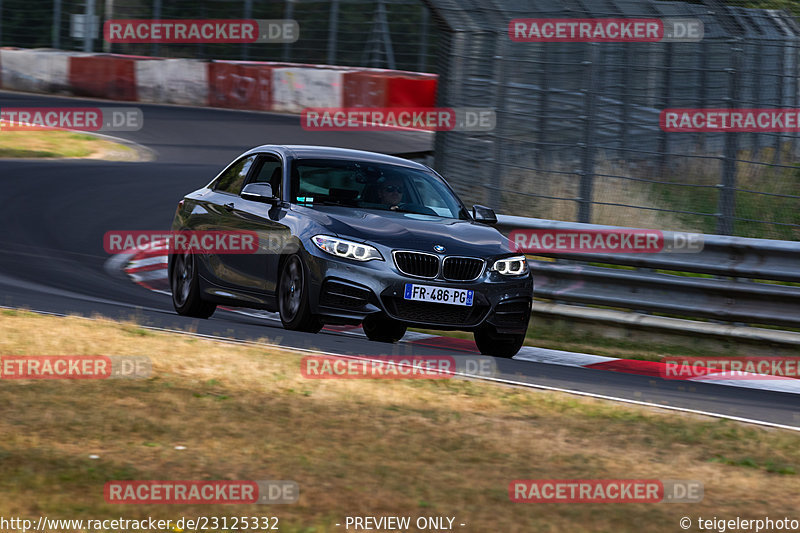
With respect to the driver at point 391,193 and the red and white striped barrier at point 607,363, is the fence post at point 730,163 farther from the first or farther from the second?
the driver at point 391,193

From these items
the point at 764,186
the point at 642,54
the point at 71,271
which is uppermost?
the point at 642,54

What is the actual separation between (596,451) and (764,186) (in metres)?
5.08

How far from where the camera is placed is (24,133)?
24.5 meters

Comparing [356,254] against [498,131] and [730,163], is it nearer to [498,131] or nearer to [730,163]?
[730,163]

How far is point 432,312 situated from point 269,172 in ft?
7.23

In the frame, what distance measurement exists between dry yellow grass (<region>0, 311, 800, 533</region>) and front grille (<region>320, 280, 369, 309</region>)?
945 millimetres

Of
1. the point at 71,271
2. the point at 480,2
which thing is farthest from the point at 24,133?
the point at 480,2

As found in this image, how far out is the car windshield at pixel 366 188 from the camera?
1000 centimetres

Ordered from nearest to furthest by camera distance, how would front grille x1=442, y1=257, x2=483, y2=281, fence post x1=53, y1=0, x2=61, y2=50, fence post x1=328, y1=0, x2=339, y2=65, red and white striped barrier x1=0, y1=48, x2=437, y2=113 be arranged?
front grille x1=442, y1=257, x2=483, y2=281 < red and white striped barrier x1=0, y1=48, x2=437, y2=113 < fence post x1=328, y1=0, x2=339, y2=65 < fence post x1=53, y1=0, x2=61, y2=50

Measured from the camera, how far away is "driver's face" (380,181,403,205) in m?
10.1

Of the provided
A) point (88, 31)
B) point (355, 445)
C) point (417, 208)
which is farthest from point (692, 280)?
point (88, 31)

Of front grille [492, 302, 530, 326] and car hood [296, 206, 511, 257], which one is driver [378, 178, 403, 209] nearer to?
car hood [296, 206, 511, 257]

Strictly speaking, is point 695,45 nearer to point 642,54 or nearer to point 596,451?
point 642,54

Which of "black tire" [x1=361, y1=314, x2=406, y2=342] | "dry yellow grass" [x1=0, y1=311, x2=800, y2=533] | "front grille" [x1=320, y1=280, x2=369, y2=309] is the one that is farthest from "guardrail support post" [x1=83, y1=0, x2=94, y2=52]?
"dry yellow grass" [x1=0, y1=311, x2=800, y2=533]
